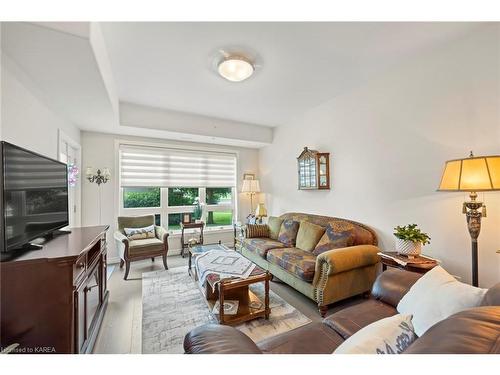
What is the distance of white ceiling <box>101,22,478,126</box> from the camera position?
184 centimetres

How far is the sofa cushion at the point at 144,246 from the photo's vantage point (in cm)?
317

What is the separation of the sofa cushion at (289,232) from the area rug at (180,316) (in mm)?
847

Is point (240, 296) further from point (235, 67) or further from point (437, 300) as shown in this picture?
point (235, 67)

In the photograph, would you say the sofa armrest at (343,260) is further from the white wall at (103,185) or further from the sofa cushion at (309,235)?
the white wall at (103,185)

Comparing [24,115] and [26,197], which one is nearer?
[26,197]

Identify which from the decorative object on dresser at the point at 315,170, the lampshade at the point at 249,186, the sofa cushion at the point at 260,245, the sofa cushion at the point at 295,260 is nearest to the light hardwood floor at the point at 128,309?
the sofa cushion at the point at 295,260

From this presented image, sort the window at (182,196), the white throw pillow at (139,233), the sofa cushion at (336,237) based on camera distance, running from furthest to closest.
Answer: the window at (182,196) → the white throw pillow at (139,233) → the sofa cushion at (336,237)

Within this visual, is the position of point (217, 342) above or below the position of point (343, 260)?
above

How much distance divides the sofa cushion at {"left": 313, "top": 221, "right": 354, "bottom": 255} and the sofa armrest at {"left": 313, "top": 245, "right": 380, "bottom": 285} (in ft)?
0.80

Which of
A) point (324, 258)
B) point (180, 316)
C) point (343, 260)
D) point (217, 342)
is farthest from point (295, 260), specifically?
point (217, 342)

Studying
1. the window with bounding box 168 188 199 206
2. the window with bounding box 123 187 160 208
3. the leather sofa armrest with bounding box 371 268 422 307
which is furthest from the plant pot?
the window with bounding box 123 187 160 208

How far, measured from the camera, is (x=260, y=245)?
3354mm

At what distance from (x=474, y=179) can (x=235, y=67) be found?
2249 millimetres
